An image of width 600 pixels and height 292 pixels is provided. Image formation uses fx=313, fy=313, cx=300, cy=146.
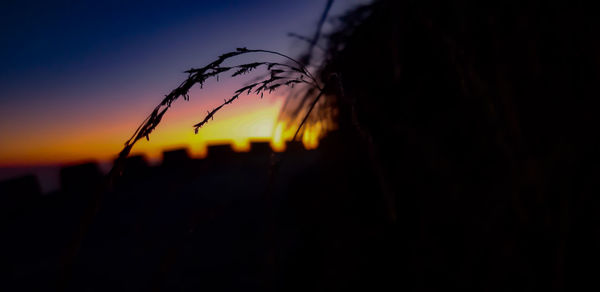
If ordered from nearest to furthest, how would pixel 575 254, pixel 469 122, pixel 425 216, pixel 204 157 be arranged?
pixel 575 254 → pixel 469 122 → pixel 425 216 → pixel 204 157

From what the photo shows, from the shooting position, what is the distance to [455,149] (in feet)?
3.65

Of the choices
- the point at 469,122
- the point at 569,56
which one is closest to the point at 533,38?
the point at 569,56

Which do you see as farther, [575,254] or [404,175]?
[404,175]

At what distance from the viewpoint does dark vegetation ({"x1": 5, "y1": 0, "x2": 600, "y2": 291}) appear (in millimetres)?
896

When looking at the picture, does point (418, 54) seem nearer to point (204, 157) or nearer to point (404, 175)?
point (404, 175)

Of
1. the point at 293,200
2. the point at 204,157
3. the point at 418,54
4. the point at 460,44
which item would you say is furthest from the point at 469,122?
the point at 204,157

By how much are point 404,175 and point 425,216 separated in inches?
7.2

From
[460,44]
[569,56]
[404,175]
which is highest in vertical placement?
[460,44]

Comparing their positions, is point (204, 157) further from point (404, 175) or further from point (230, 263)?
point (404, 175)

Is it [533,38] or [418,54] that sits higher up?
[418,54]

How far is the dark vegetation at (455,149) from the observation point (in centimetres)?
90

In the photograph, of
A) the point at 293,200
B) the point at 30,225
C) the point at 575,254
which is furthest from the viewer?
the point at 30,225

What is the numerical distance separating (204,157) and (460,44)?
7.71 m

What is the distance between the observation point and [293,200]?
395cm
